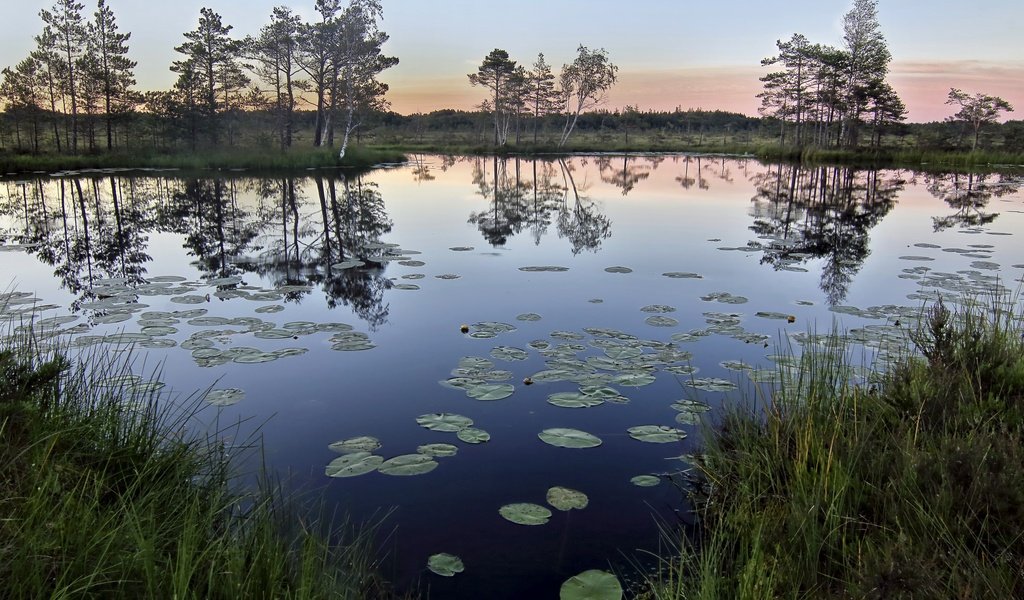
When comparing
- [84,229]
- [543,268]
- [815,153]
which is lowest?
[543,268]

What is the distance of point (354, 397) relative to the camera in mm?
4520

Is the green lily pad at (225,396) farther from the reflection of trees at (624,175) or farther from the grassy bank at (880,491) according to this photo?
the reflection of trees at (624,175)

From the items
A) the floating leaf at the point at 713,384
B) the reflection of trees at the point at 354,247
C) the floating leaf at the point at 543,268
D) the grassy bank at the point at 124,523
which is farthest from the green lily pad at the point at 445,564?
the floating leaf at the point at 543,268

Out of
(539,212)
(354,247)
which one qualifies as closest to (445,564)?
(354,247)

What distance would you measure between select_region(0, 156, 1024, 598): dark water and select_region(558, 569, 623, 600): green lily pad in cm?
10

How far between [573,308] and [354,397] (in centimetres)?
309

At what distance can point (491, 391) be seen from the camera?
4.54 metres

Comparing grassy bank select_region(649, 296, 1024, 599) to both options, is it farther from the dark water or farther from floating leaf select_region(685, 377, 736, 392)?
floating leaf select_region(685, 377, 736, 392)

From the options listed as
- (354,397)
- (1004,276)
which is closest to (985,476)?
(354,397)

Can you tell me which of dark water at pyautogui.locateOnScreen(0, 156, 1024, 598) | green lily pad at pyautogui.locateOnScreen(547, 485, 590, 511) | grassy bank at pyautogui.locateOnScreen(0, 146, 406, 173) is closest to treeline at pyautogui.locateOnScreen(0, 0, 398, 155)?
grassy bank at pyautogui.locateOnScreen(0, 146, 406, 173)

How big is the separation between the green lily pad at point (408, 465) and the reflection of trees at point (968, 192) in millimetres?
13623

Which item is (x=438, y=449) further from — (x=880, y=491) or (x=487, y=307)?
(x=487, y=307)

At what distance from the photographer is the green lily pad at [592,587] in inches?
98.0

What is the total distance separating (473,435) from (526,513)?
0.89 metres
